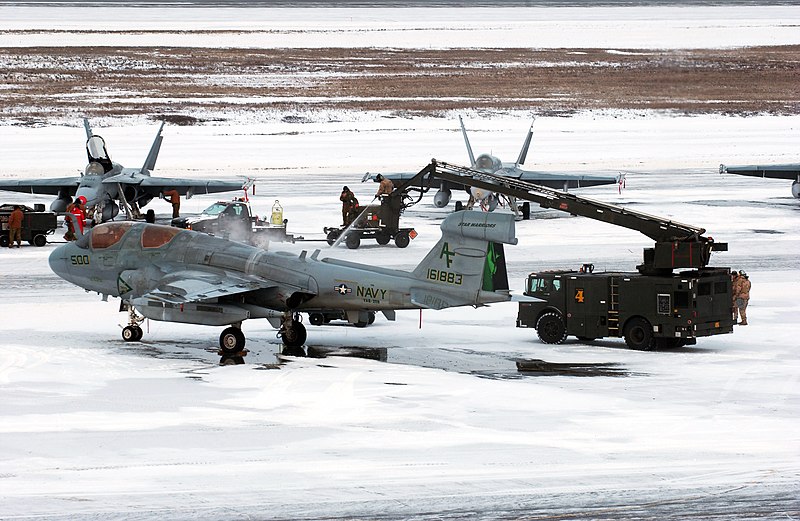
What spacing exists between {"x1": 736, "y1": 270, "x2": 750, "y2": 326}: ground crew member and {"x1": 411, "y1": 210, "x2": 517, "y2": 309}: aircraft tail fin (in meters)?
6.30

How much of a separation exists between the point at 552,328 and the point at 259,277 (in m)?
5.94

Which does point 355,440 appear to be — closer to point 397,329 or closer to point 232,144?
point 397,329

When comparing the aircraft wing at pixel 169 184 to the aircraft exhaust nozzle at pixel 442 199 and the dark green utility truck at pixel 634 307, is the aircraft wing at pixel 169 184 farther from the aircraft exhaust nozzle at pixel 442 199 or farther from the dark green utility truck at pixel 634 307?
the dark green utility truck at pixel 634 307

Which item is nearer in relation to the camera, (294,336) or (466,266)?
(466,266)

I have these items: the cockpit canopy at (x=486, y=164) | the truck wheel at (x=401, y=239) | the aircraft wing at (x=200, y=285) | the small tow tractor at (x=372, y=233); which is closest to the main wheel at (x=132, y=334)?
the aircraft wing at (x=200, y=285)

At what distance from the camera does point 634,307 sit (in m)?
26.0

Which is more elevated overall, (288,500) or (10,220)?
(10,220)

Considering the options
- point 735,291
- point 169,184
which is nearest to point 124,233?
point 735,291

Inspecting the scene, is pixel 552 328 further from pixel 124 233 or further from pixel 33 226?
pixel 33 226

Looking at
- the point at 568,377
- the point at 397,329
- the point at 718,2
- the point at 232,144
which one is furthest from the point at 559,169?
the point at 718,2

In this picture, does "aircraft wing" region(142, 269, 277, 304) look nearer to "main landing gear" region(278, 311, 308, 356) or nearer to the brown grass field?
"main landing gear" region(278, 311, 308, 356)

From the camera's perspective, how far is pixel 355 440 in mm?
18875

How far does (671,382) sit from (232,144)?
163ft

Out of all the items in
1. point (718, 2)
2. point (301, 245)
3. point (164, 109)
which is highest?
point (718, 2)
